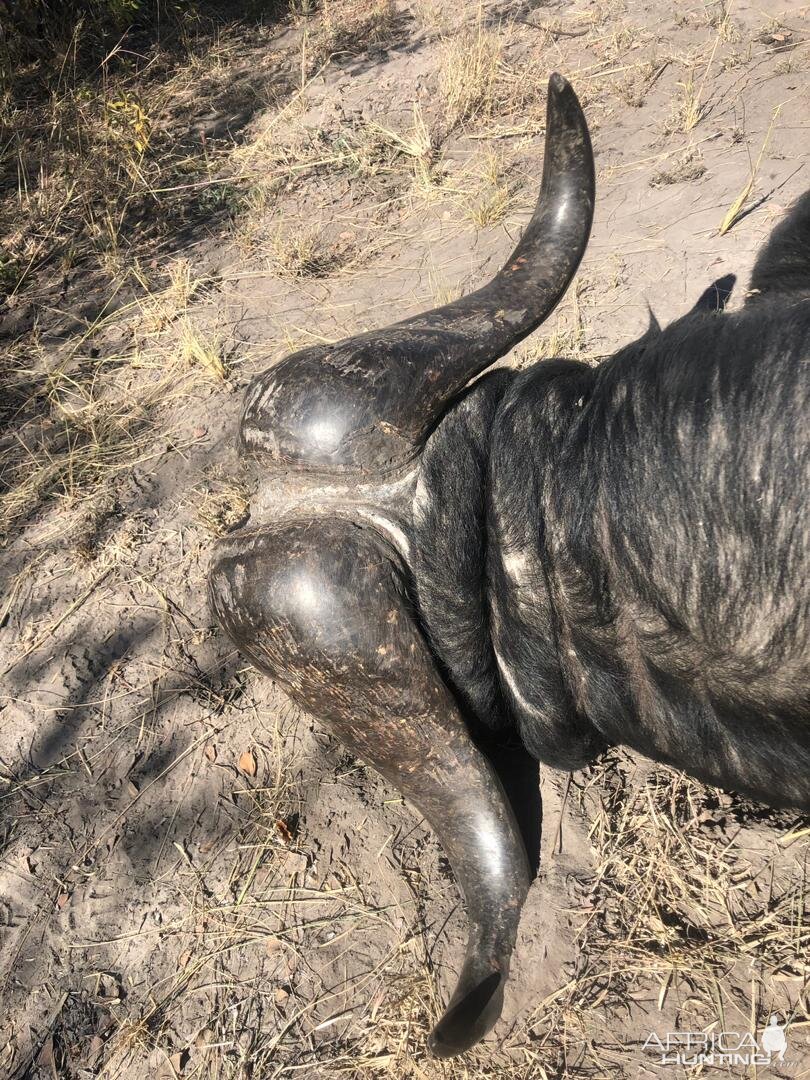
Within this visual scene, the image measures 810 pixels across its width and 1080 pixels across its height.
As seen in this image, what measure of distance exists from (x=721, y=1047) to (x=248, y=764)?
6.44 ft

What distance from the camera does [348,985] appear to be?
2627mm

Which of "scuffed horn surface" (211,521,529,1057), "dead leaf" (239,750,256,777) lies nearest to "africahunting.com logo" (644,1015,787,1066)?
"scuffed horn surface" (211,521,529,1057)

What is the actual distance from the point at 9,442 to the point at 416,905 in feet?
11.7

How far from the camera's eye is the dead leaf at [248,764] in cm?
317

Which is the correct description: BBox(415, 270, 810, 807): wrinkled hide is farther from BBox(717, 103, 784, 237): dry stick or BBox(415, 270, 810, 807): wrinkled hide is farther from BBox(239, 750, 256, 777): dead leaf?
BBox(717, 103, 784, 237): dry stick

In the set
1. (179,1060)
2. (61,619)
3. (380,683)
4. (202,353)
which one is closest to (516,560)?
(380,683)

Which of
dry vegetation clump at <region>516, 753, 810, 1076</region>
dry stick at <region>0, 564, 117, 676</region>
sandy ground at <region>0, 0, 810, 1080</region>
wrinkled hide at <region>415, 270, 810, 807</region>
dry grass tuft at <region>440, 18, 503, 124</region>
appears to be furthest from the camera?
dry grass tuft at <region>440, 18, 503, 124</region>

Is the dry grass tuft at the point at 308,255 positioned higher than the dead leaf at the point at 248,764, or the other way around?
the dry grass tuft at the point at 308,255

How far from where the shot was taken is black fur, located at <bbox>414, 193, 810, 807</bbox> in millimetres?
1741

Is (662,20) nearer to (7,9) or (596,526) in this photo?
(7,9)

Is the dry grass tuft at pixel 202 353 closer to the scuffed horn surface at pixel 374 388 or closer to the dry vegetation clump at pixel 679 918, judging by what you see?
the scuffed horn surface at pixel 374 388

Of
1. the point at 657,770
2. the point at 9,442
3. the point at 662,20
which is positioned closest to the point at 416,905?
the point at 657,770

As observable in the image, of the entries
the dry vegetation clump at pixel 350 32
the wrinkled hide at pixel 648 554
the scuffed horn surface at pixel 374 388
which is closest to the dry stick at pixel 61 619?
the scuffed horn surface at pixel 374 388

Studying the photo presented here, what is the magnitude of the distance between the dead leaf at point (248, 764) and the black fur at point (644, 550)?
1206 millimetres
